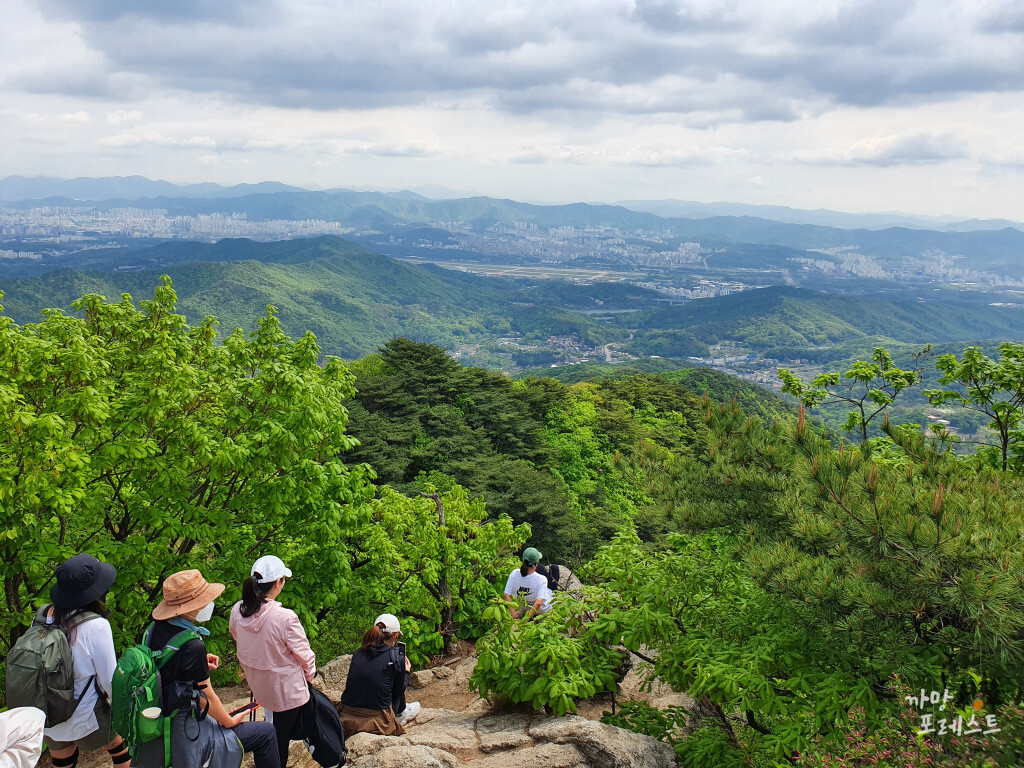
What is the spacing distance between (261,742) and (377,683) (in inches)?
43.6

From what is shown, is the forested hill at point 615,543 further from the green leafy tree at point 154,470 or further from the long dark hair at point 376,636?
the long dark hair at point 376,636

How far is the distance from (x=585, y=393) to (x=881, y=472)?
2773cm

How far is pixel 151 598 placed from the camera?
663 centimetres

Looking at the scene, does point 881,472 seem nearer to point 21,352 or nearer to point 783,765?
point 783,765

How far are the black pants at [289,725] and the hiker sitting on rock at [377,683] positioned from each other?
666 millimetres

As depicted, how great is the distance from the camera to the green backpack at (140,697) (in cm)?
359

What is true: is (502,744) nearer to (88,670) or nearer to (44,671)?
(88,670)

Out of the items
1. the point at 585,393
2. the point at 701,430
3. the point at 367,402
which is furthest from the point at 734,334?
the point at 701,430

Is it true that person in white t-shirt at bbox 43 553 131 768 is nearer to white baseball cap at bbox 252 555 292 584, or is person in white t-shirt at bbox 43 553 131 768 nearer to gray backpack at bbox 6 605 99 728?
gray backpack at bbox 6 605 99 728

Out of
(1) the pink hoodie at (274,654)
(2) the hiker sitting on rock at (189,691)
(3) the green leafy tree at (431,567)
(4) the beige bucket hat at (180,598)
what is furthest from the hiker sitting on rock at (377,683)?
(3) the green leafy tree at (431,567)

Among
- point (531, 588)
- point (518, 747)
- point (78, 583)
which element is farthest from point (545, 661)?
point (78, 583)

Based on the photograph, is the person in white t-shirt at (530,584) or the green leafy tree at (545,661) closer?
the green leafy tree at (545,661)

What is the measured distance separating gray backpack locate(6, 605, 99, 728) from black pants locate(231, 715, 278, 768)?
103 cm

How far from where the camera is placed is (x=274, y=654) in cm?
426
